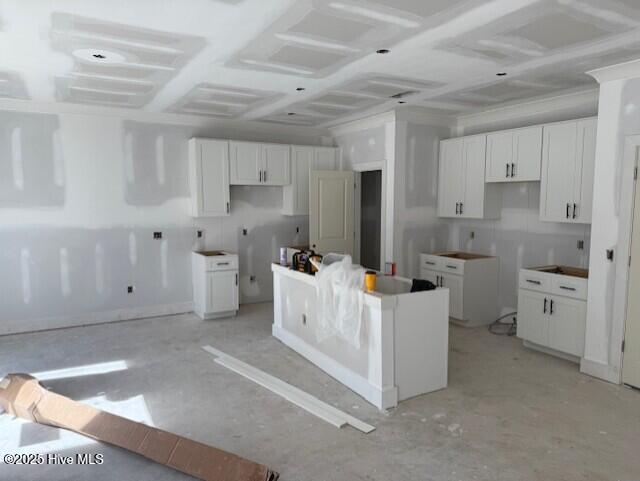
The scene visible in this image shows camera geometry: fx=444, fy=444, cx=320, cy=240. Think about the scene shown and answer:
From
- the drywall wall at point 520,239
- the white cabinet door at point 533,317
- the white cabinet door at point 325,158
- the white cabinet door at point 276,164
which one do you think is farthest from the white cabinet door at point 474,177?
the white cabinet door at point 276,164

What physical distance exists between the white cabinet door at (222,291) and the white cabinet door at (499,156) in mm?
→ 3282

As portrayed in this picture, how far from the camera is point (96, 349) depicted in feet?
14.6

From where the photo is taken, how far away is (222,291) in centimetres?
550

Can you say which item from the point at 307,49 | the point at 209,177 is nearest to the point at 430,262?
the point at 209,177

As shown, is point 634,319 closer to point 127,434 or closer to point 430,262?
point 430,262

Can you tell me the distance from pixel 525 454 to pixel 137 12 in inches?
134

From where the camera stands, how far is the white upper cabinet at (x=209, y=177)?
5.53 metres

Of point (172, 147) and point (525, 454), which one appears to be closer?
point (525, 454)

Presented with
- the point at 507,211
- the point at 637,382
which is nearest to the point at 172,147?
the point at 507,211

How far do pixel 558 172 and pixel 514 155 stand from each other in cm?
54

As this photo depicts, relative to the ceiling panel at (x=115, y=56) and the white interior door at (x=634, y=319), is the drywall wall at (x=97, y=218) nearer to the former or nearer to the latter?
the ceiling panel at (x=115, y=56)

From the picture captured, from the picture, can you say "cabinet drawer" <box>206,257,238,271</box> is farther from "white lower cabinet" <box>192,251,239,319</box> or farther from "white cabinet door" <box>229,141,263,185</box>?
"white cabinet door" <box>229,141,263,185</box>

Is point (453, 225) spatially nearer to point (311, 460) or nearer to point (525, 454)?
point (525, 454)

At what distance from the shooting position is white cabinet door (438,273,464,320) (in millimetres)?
5074
